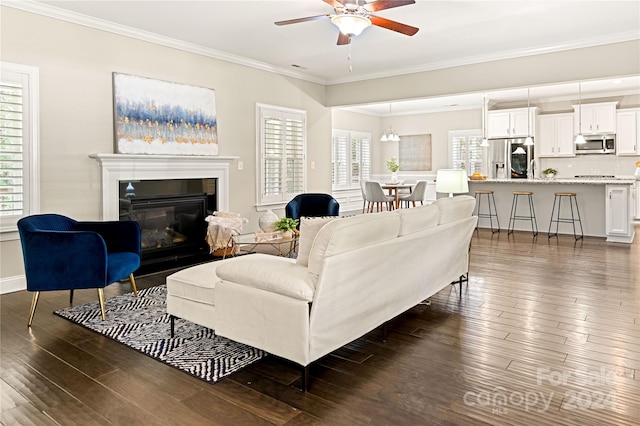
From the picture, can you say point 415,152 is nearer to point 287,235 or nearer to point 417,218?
point 287,235

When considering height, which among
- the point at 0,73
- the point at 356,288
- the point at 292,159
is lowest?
the point at 356,288

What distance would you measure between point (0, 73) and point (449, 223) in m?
4.38

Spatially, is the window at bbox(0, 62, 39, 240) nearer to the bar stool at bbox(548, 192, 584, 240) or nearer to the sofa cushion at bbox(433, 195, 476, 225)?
the sofa cushion at bbox(433, 195, 476, 225)

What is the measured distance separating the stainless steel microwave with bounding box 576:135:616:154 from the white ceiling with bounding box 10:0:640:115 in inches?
190

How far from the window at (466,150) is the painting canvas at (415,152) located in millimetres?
708

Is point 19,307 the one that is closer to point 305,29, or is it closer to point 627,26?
point 305,29

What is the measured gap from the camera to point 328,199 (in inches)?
266

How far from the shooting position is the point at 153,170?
5.41 m

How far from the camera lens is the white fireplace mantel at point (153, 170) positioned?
4.97 meters

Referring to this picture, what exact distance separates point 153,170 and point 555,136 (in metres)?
9.10

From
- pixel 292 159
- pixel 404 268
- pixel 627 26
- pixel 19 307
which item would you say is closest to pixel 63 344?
pixel 19 307

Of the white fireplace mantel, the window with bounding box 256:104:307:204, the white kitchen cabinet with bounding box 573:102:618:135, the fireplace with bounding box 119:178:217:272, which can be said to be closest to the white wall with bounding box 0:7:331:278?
the white fireplace mantel

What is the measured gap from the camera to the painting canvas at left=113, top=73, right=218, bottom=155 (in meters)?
5.22

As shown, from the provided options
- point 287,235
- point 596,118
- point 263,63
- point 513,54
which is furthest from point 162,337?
point 596,118
